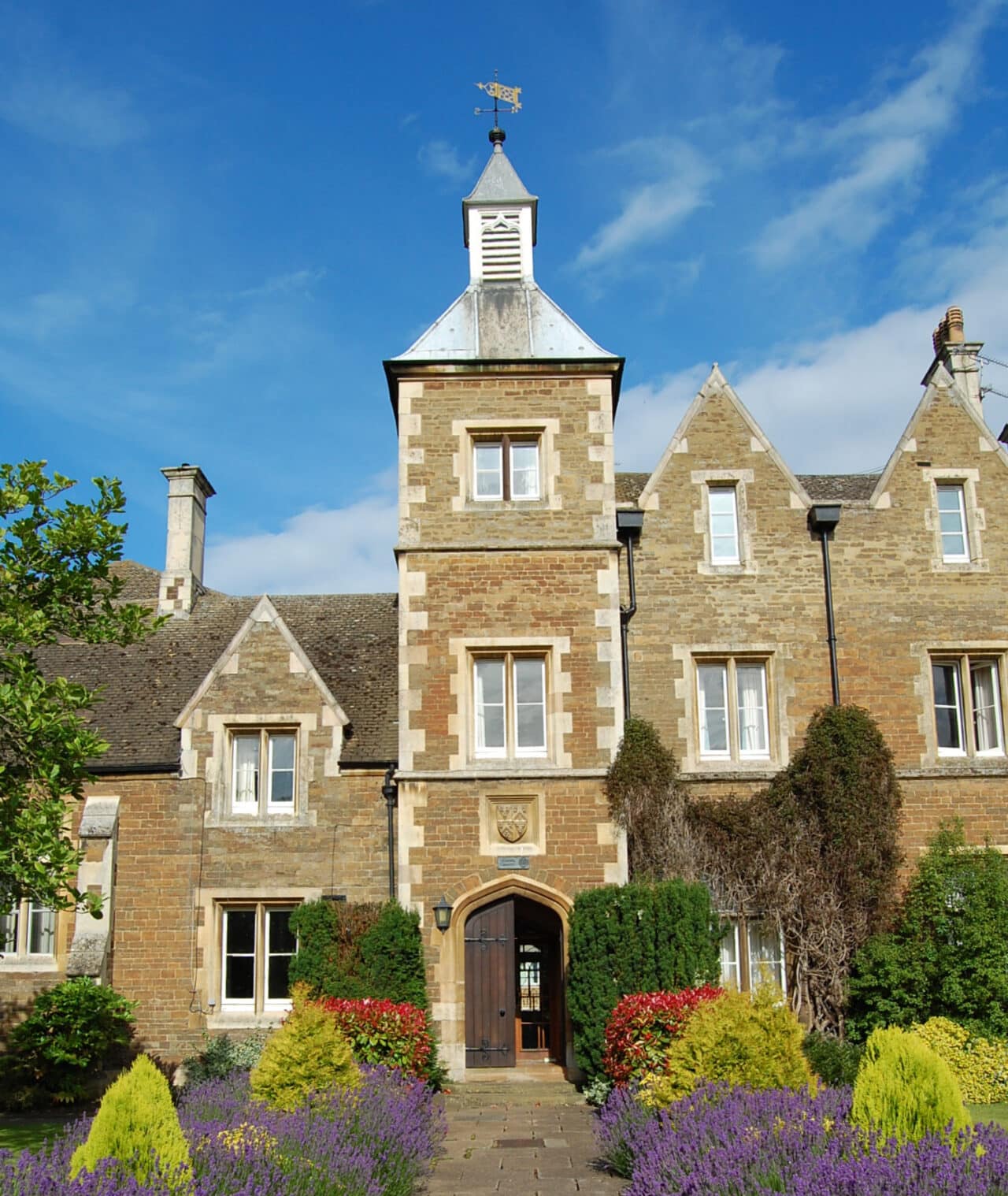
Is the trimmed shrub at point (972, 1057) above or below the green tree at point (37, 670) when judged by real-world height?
below

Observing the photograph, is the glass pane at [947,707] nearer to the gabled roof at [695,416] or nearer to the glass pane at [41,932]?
the gabled roof at [695,416]

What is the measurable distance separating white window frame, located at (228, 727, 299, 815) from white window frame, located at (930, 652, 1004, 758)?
9.78m

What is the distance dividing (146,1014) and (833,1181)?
40.4 feet

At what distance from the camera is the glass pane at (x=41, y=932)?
18.4 meters

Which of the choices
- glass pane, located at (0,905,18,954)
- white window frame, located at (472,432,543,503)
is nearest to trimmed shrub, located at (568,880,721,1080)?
white window frame, located at (472,432,543,503)

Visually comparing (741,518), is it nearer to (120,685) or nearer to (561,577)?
(561,577)

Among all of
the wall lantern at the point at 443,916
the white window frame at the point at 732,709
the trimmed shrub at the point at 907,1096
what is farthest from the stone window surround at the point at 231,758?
the trimmed shrub at the point at 907,1096

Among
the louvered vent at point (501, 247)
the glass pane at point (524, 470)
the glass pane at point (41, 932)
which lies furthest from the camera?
the louvered vent at point (501, 247)

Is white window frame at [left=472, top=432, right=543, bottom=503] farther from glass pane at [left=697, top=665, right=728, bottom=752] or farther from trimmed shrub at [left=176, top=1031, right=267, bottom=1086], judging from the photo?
trimmed shrub at [left=176, top=1031, right=267, bottom=1086]

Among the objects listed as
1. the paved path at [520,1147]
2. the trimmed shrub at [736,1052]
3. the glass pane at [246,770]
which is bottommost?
the paved path at [520,1147]

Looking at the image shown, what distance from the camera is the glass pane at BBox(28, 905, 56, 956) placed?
60.3ft

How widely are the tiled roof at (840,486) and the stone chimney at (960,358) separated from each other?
2.49 m

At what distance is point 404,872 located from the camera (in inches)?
674

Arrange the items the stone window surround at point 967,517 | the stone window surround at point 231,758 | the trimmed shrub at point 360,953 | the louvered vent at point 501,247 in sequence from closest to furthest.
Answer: the trimmed shrub at point 360,953
the stone window surround at point 231,758
the stone window surround at point 967,517
the louvered vent at point 501,247
